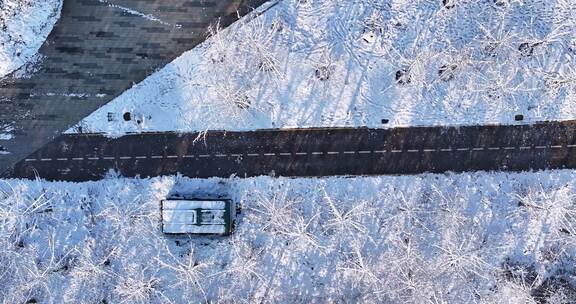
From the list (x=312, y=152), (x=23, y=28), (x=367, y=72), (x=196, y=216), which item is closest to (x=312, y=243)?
(x=312, y=152)

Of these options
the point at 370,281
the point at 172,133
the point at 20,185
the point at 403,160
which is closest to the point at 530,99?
the point at 403,160

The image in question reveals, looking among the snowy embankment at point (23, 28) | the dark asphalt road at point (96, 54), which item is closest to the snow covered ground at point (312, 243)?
the dark asphalt road at point (96, 54)

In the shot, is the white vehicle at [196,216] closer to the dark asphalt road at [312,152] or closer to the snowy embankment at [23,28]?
the dark asphalt road at [312,152]

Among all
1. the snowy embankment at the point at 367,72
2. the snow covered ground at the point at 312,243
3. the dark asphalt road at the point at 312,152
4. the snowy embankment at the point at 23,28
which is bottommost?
the snow covered ground at the point at 312,243

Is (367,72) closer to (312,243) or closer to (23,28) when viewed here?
(312,243)

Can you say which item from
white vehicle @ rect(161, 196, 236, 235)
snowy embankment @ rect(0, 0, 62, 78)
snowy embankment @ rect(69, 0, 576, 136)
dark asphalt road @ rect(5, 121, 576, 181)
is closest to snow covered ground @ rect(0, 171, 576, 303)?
dark asphalt road @ rect(5, 121, 576, 181)

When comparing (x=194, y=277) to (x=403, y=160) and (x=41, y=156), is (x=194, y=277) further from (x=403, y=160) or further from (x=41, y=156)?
(x=403, y=160)

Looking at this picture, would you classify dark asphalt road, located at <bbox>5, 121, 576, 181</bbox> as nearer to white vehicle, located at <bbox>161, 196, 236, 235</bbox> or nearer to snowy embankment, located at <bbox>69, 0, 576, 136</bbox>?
snowy embankment, located at <bbox>69, 0, 576, 136</bbox>
